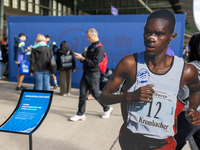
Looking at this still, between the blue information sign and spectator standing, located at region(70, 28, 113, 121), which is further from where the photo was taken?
spectator standing, located at region(70, 28, 113, 121)

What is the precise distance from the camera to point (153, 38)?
145 centimetres

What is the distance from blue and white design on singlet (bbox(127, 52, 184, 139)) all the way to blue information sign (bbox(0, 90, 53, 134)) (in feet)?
4.10

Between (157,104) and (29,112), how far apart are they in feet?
5.40

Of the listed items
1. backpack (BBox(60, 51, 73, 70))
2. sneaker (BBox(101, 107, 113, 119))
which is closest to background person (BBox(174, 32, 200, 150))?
sneaker (BBox(101, 107, 113, 119))

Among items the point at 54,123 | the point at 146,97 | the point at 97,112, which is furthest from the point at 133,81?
the point at 97,112

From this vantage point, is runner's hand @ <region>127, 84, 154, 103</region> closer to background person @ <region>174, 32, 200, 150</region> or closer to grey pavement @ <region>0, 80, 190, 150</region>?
background person @ <region>174, 32, 200, 150</region>

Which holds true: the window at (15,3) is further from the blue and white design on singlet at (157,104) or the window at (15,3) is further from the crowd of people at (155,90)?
the blue and white design on singlet at (157,104)

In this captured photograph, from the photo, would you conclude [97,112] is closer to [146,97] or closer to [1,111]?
[1,111]

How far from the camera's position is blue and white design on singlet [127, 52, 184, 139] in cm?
144

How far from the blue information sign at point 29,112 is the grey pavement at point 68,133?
67cm

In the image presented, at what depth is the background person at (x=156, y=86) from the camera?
4.74 feet

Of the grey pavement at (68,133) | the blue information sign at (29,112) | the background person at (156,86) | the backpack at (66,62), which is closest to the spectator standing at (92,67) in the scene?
the grey pavement at (68,133)

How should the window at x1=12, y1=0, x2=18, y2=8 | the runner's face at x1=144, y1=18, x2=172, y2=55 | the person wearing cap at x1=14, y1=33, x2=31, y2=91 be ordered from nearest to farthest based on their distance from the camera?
the runner's face at x1=144, y1=18, x2=172, y2=55 → the person wearing cap at x1=14, y1=33, x2=31, y2=91 → the window at x1=12, y1=0, x2=18, y2=8

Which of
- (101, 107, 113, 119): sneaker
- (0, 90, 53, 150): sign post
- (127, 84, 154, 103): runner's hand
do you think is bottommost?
(101, 107, 113, 119): sneaker
